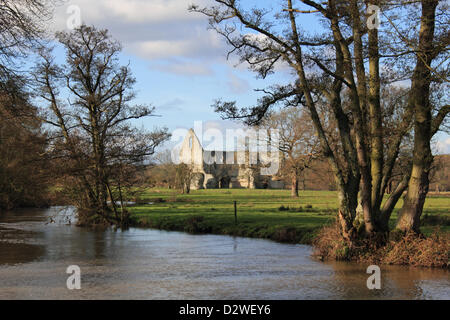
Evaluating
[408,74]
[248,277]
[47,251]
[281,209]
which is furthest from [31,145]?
[408,74]

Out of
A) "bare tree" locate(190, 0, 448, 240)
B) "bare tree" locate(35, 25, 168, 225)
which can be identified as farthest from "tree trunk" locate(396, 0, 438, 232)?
"bare tree" locate(35, 25, 168, 225)

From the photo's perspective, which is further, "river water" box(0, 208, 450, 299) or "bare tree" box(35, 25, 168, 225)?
"bare tree" box(35, 25, 168, 225)

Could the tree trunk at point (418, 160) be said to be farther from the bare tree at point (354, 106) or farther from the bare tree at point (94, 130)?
the bare tree at point (94, 130)

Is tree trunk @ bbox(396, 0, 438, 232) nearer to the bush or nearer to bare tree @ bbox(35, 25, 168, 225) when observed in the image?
the bush

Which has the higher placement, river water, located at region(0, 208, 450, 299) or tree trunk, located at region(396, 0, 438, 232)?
tree trunk, located at region(396, 0, 438, 232)

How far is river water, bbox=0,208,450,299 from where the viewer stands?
1305 centimetres

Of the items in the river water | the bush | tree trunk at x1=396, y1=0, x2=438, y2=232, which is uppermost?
tree trunk at x1=396, y1=0, x2=438, y2=232

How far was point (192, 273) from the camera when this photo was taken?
15.9 meters

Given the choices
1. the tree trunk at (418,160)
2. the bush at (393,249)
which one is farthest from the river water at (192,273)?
the tree trunk at (418,160)

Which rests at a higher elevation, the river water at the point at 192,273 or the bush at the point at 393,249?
the bush at the point at 393,249

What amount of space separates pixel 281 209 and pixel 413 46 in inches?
886

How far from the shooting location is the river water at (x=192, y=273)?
13.0 m
